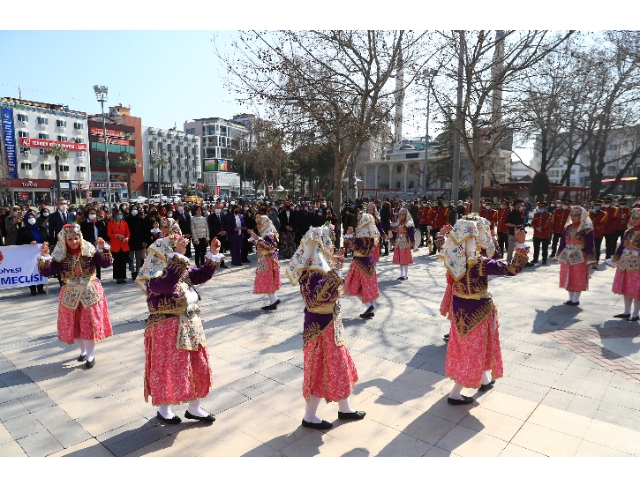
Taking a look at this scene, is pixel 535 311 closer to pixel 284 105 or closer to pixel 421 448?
pixel 421 448

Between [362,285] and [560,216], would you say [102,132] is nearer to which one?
[560,216]

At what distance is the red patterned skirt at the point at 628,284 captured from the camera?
282 inches

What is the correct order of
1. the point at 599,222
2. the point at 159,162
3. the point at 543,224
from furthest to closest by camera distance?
the point at 159,162
the point at 599,222
the point at 543,224

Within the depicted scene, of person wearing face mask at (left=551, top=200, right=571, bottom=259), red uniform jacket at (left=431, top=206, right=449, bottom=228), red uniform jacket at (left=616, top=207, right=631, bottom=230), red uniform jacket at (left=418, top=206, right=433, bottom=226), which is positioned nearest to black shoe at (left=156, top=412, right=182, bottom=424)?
person wearing face mask at (left=551, top=200, right=571, bottom=259)

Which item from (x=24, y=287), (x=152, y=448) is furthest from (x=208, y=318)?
(x=24, y=287)

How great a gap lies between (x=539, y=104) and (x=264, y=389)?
14830mm

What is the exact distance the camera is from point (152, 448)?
3.84 metres

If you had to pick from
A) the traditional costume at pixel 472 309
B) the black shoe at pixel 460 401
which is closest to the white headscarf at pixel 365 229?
the traditional costume at pixel 472 309

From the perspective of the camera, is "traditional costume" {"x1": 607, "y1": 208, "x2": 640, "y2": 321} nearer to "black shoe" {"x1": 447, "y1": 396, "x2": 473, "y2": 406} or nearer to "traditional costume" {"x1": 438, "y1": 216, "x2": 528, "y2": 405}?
"traditional costume" {"x1": 438, "y1": 216, "x2": 528, "y2": 405}

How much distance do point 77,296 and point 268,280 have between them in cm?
349

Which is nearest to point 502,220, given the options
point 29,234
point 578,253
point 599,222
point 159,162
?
point 599,222

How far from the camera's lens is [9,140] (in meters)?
52.3

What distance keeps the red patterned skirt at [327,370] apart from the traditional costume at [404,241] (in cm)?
712

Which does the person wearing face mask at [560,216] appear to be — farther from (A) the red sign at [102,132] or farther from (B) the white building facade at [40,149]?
(A) the red sign at [102,132]
